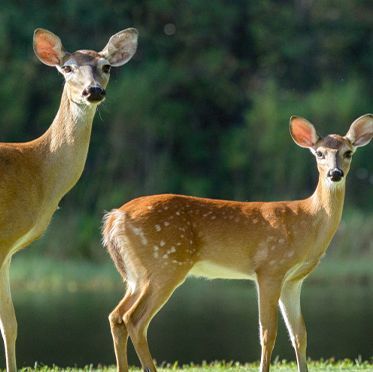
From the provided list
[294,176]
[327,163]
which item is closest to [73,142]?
[327,163]

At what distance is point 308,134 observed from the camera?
9.27 metres

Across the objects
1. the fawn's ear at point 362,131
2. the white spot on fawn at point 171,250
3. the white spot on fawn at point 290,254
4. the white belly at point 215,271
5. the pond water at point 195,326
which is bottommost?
the pond water at point 195,326

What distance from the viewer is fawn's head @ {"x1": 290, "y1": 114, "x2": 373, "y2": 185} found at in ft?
28.6

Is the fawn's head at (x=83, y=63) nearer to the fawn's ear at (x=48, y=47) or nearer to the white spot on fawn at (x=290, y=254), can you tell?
the fawn's ear at (x=48, y=47)

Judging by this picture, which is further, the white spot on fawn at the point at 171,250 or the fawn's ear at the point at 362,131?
the fawn's ear at the point at 362,131

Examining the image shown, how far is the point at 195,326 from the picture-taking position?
49.6ft

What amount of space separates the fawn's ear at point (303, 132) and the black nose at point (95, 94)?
1.95 metres

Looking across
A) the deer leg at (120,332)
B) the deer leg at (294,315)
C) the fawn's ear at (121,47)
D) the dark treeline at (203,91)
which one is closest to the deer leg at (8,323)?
the deer leg at (120,332)

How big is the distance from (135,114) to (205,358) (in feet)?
34.8

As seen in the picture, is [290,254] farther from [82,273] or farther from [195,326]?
[82,273]

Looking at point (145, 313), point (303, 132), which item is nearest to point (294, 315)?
point (145, 313)

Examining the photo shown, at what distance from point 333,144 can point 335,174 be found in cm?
36

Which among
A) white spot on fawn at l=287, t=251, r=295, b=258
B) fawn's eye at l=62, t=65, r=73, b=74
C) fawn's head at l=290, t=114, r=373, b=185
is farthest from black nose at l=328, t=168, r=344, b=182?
fawn's eye at l=62, t=65, r=73, b=74

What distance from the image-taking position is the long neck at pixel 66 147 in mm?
8172
